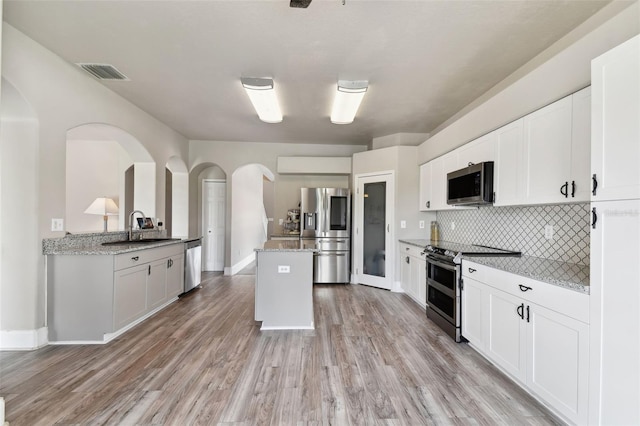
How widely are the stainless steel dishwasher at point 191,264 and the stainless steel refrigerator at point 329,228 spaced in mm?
1896

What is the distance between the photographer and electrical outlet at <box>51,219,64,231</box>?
287 centimetres

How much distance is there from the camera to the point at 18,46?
8.25 feet

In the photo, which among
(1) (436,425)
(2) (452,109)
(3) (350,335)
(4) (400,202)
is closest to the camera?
(1) (436,425)

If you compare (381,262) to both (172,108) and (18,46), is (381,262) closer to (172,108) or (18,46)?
(172,108)

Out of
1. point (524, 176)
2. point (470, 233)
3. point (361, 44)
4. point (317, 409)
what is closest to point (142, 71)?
point (361, 44)

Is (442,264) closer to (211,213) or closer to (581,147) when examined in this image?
(581,147)

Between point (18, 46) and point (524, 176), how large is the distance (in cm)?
452

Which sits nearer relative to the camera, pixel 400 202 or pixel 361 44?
pixel 361 44

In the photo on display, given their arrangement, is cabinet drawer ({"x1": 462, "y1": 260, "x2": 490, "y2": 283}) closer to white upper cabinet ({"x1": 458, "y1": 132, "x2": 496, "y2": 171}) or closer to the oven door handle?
the oven door handle

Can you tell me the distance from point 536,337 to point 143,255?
3.85 m

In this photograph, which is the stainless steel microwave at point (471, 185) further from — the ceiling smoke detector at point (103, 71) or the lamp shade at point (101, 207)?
the lamp shade at point (101, 207)

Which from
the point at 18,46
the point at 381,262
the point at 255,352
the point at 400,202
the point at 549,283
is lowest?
the point at 255,352

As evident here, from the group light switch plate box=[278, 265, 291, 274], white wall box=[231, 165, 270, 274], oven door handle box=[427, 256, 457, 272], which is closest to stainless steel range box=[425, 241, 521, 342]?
oven door handle box=[427, 256, 457, 272]

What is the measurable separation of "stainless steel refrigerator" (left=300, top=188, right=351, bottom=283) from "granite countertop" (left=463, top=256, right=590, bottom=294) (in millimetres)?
2944
